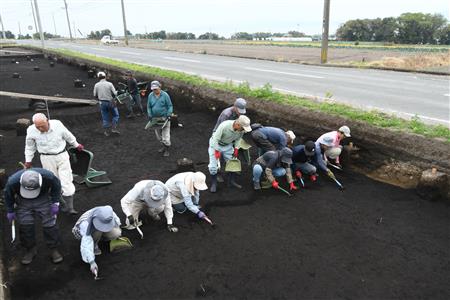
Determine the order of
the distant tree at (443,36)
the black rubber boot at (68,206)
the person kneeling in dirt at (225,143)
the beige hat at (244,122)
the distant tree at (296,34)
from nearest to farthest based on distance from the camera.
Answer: the black rubber boot at (68,206), the beige hat at (244,122), the person kneeling in dirt at (225,143), the distant tree at (443,36), the distant tree at (296,34)

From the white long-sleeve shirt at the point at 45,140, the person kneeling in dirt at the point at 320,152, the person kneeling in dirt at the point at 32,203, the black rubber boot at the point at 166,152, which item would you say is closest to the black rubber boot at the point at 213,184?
the person kneeling in dirt at the point at 320,152

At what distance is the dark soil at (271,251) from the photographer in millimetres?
4469

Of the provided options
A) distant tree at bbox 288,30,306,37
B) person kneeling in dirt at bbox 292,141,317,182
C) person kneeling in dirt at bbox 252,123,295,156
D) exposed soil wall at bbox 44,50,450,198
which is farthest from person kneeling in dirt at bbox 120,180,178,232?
distant tree at bbox 288,30,306,37

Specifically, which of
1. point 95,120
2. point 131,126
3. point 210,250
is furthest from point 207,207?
point 95,120

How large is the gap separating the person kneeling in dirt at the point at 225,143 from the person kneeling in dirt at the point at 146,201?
1.60 m

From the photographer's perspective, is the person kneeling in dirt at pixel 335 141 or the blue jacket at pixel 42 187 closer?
the blue jacket at pixel 42 187

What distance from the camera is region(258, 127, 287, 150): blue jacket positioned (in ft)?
22.8

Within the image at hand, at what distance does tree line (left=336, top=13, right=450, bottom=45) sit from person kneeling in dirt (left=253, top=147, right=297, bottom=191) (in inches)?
2332

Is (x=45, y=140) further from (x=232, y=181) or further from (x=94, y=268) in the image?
(x=232, y=181)

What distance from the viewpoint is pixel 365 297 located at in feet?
14.1

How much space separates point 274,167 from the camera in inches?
281

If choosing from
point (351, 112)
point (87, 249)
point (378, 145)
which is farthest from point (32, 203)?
point (351, 112)

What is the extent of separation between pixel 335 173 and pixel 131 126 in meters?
6.73

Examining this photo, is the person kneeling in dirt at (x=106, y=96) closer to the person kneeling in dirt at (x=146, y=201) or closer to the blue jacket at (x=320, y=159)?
the person kneeling in dirt at (x=146, y=201)
